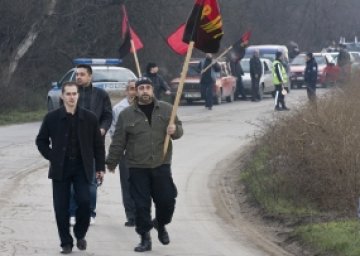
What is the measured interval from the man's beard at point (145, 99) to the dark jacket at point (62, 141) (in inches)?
20.3

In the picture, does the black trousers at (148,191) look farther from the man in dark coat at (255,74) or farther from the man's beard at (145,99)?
the man in dark coat at (255,74)

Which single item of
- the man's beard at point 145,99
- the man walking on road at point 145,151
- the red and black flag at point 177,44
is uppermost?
the man's beard at point 145,99

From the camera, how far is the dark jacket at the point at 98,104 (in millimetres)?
12469

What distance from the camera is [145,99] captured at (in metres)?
11.1

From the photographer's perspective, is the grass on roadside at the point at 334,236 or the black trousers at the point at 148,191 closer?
the grass on roadside at the point at 334,236

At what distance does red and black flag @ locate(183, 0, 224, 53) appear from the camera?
1188 centimetres

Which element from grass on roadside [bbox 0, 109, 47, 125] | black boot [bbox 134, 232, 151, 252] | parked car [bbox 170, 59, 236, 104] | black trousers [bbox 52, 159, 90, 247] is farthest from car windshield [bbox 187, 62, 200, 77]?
black trousers [bbox 52, 159, 90, 247]

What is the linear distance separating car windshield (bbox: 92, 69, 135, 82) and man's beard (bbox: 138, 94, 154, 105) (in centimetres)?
1791

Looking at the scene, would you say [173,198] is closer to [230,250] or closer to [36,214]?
Answer: [230,250]

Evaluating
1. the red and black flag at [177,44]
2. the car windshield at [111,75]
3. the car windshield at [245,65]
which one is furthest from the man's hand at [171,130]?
the car windshield at [245,65]

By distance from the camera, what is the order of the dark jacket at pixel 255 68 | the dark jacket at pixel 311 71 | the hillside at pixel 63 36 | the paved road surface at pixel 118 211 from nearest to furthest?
the paved road surface at pixel 118 211 < the dark jacket at pixel 311 71 < the hillside at pixel 63 36 < the dark jacket at pixel 255 68

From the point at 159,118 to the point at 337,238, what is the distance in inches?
85.8

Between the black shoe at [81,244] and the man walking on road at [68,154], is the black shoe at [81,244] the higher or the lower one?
the lower one

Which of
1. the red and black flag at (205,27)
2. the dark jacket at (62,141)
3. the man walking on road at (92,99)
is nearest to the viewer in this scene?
the dark jacket at (62,141)
